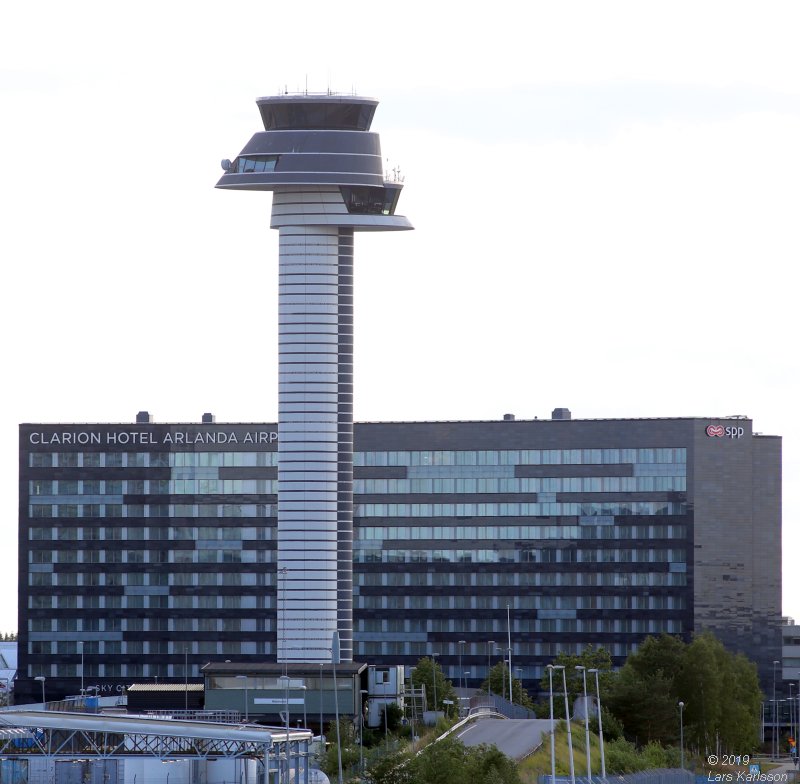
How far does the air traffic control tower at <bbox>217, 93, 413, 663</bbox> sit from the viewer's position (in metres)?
177

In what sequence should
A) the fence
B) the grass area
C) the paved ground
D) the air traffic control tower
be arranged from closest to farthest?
the fence → the grass area → the paved ground → the air traffic control tower

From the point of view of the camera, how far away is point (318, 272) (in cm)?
17825

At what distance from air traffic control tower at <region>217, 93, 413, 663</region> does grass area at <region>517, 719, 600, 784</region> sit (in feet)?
110

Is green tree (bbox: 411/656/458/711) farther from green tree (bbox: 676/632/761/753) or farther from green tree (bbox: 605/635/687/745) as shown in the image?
green tree (bbox: 676/632/761/753)

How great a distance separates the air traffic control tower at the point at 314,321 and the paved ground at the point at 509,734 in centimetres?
2257

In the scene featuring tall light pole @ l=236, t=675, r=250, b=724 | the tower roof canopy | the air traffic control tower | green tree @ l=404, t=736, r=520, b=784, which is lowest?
tall light pole @ l=236, t=675, r=250, b=724

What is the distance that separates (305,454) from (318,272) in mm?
16270

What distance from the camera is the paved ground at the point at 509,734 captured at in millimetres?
139637

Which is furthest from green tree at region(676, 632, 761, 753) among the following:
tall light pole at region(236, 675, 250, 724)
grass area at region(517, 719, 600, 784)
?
tall light pole at region(236, 675, 250, 724)

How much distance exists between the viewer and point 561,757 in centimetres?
13588

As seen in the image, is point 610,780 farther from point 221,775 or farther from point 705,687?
point 705,687

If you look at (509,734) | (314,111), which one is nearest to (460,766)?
(509,734)

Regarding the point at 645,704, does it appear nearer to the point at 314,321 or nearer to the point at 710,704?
the point at 710,704

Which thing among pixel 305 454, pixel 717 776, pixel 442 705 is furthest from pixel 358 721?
pixel 717 776
